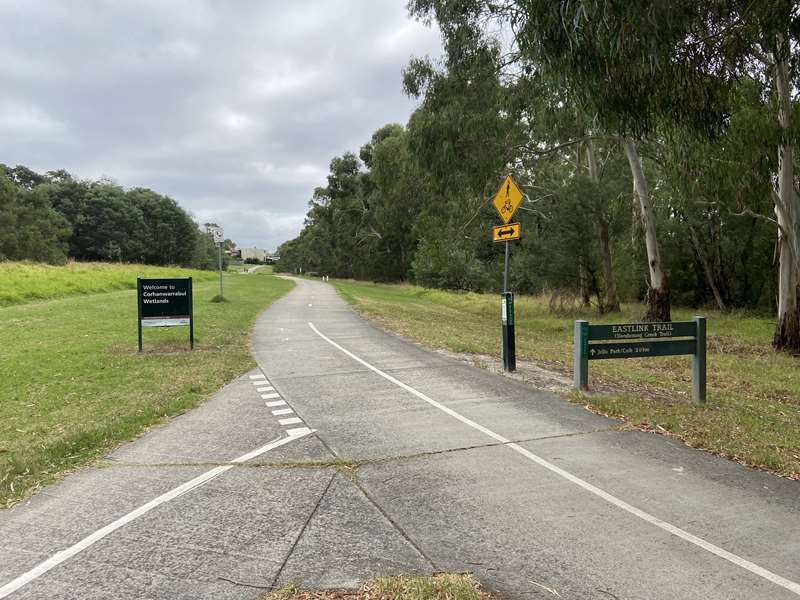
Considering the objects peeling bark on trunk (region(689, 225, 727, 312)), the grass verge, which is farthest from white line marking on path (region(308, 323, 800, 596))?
peeling bark on trunk (region(689, 225, 727, 312))

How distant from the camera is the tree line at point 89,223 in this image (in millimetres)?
62875

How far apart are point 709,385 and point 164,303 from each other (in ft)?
35.8

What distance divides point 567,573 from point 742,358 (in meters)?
12.5

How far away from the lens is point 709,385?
9.73 meters

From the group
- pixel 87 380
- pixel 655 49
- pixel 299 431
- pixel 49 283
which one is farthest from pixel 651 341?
pixel 49 283

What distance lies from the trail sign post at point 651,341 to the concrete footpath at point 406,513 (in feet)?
4.13

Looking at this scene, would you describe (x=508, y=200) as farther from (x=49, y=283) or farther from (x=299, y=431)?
(x=49, y=283)

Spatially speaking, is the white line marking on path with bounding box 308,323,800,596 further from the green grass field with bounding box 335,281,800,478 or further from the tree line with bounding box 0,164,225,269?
the tree line with bounding box 0,164,225,269

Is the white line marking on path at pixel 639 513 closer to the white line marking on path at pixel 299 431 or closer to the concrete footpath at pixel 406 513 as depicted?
the concrete footpath at pixel 406 513

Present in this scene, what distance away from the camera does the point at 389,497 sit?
430cm

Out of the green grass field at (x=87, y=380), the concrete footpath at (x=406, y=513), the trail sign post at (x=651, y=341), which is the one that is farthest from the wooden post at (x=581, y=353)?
the green grass field at (x=87, y=380)

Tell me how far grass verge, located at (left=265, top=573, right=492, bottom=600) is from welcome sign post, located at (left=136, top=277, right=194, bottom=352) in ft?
31.5

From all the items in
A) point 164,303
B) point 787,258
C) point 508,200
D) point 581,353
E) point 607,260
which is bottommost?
point 581,353

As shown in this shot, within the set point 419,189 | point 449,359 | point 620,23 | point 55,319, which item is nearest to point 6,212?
point 419,189
